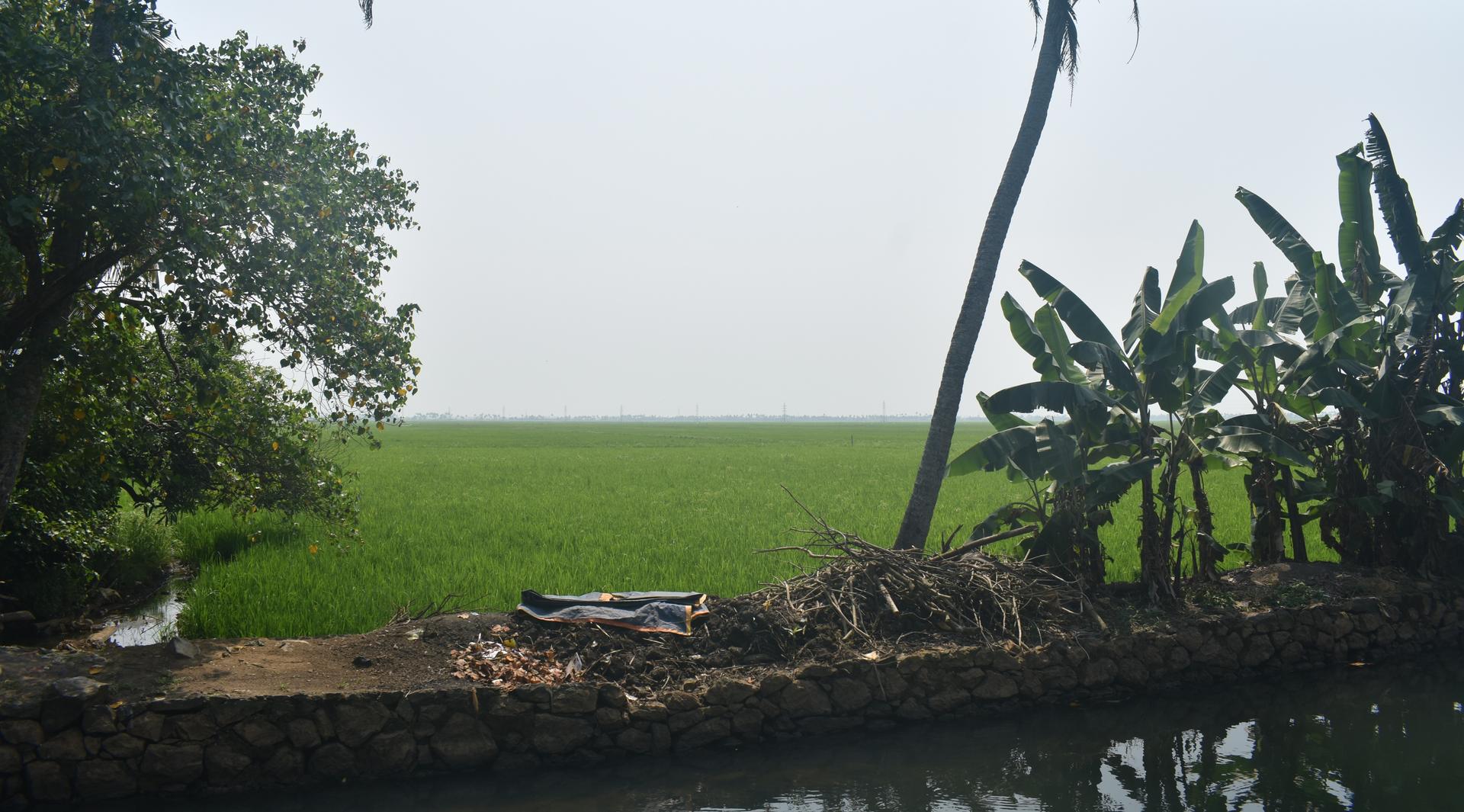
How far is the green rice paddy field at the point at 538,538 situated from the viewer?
26.9 feet

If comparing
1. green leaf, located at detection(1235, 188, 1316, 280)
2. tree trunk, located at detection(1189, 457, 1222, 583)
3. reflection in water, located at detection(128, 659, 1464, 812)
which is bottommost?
reflection in water, located at detection(128, 659, 1464, 812)

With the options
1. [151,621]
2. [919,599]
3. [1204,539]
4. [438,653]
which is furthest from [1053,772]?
[151,621]

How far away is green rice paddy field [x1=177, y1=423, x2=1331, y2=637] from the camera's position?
819cm

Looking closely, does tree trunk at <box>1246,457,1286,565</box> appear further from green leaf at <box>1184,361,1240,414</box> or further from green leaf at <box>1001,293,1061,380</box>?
green leaf at <box>1001,293,1061,380</box>

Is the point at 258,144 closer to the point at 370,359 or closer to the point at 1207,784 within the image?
the point at 370,359

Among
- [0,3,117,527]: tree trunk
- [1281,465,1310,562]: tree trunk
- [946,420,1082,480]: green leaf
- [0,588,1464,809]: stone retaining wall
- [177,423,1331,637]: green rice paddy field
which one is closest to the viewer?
[0,588,1464,809]: stone retaining wall

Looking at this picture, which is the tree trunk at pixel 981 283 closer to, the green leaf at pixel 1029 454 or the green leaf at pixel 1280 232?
the green leaf at pixel 1029 454

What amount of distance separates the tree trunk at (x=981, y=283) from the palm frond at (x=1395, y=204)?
3.86 m

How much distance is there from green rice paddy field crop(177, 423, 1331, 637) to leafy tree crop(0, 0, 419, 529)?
183 centimetres

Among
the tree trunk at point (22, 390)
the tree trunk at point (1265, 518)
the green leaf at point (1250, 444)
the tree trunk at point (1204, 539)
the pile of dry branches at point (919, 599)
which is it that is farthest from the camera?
the tree trunk at point (1265, 518)

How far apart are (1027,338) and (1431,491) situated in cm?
434

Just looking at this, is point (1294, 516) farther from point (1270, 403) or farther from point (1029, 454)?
point (1029, 454)

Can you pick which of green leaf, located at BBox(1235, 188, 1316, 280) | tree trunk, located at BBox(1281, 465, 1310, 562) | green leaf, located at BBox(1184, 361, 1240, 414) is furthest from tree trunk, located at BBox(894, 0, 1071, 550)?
tree trunk, located at BBox(1281, 465, 1310, 562)

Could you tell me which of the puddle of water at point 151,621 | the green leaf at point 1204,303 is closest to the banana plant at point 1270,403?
the green leaf at point 1204,303
